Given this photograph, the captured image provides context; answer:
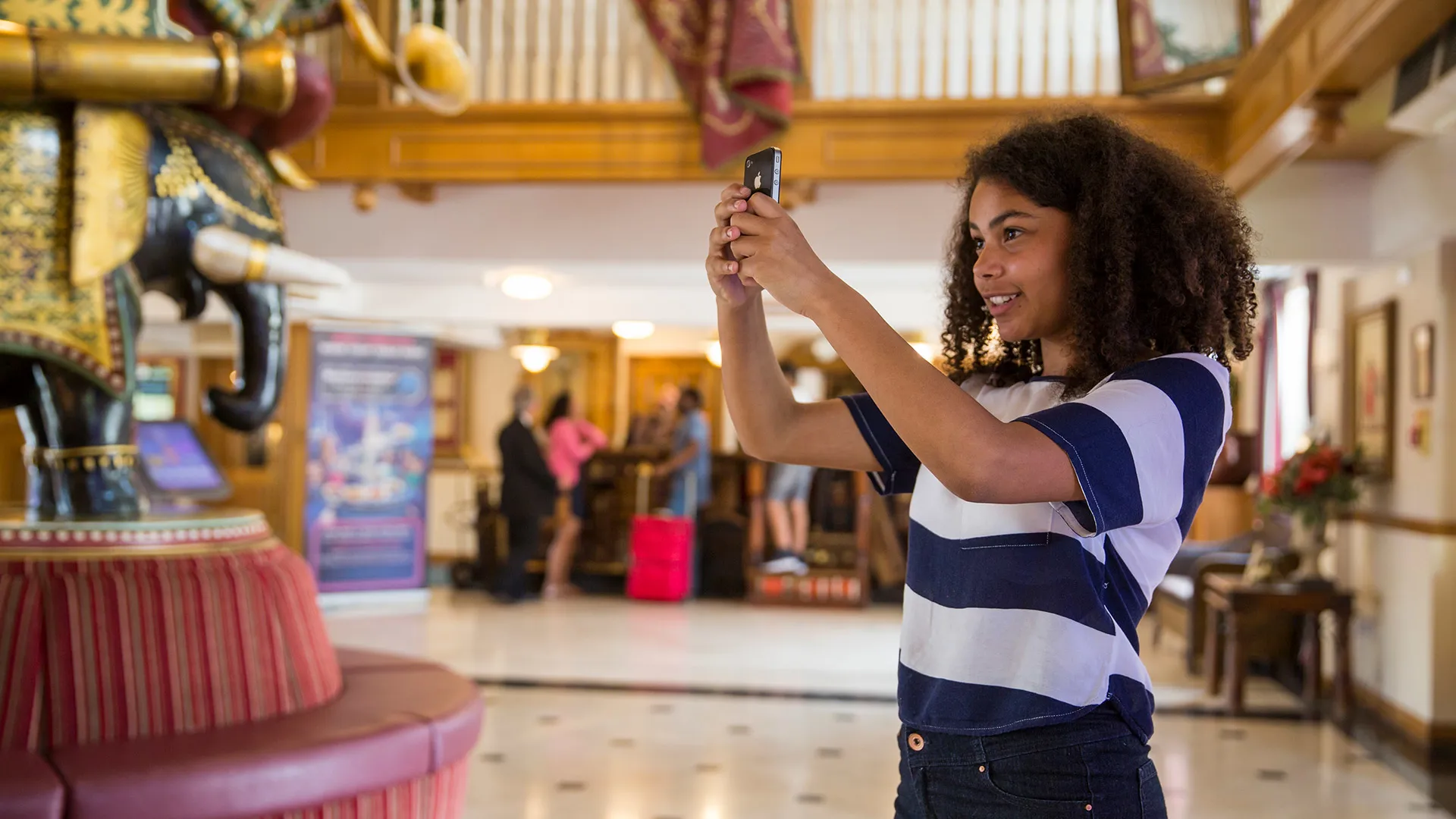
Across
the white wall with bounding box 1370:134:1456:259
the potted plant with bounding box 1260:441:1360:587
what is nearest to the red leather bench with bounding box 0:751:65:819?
the white wall with bounding box 1370:134:1456:259

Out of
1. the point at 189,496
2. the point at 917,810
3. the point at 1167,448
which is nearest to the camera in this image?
the point at 1167,448

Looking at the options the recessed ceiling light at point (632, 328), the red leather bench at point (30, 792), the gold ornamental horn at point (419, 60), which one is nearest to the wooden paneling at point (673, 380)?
the recessed ceiling light at point (632, 328)

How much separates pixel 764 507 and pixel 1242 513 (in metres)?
3.64

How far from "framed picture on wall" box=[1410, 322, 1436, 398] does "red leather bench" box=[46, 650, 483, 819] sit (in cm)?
477

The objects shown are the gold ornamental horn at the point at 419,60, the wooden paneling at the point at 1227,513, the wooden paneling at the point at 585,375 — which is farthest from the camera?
the wooden paneling at the point at 585,375

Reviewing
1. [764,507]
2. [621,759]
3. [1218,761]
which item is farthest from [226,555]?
[764,507]

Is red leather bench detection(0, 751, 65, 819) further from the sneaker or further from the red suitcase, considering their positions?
the sneaker

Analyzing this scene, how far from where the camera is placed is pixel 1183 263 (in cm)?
114

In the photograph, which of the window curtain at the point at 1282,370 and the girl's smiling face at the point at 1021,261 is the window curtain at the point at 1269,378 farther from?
the girl's smiling face at the point at 1021,261

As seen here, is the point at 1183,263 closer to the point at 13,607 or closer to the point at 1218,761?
the point at 13,607

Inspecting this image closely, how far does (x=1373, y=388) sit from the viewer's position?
6293 millimetres

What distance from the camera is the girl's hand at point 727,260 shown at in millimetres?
1133

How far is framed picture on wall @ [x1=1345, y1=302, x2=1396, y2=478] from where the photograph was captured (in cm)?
604

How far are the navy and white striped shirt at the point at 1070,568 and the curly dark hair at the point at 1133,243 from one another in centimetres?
4
